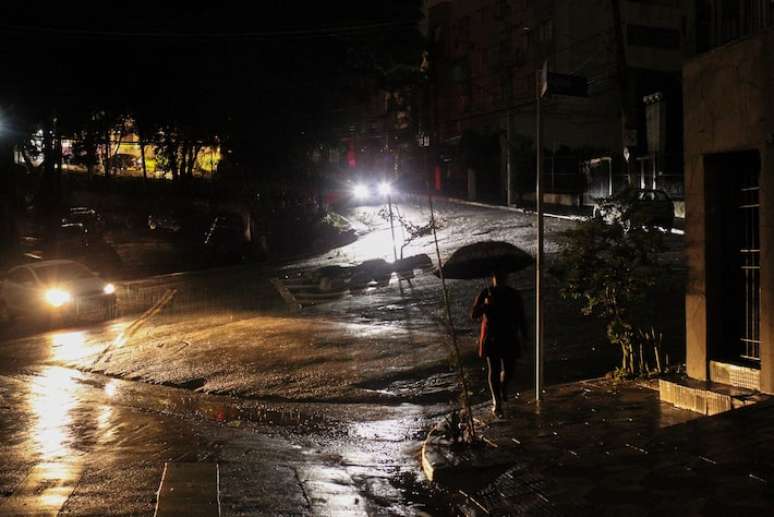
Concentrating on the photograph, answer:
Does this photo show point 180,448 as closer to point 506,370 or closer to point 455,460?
point 455,460

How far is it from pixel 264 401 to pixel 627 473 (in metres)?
5.98

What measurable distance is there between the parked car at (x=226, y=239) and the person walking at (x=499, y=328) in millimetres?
26934

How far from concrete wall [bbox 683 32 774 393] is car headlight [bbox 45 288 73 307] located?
1497 centimetres

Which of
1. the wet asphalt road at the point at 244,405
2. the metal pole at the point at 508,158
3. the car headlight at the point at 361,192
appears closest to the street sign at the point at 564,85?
the wet asphalt road at the point at 244,405

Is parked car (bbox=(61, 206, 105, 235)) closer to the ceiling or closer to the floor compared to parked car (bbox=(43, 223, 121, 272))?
closer to the ceiling

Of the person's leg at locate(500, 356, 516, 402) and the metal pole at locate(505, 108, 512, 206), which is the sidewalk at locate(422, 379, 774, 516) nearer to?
the person's leg at locate(500, 356, 516, 402)

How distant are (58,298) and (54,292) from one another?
0.66 ft

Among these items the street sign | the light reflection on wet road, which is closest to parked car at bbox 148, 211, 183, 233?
the light reflection on wet road

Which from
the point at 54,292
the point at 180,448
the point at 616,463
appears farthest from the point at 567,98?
the point at 616,463

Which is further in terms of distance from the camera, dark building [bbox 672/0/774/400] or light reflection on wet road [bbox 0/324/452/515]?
dark building [bbox 672/0/774/400]

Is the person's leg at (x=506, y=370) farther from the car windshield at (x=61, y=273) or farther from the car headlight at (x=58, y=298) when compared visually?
the car windshield at (x=61, y=273)

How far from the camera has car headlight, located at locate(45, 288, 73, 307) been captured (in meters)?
19.9

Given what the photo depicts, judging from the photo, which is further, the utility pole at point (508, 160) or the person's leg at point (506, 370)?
the utility pole at point (508, 160)

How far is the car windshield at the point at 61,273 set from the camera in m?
20.6
